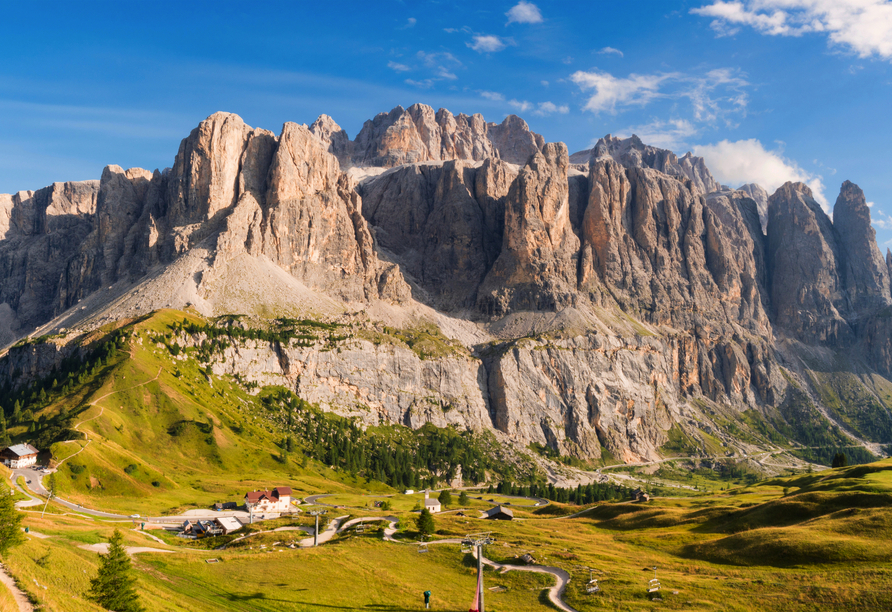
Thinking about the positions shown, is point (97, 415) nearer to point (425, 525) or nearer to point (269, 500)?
point (269, 500)

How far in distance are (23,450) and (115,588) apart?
274ft

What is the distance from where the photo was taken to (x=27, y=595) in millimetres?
37750

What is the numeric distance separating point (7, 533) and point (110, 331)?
534 feet

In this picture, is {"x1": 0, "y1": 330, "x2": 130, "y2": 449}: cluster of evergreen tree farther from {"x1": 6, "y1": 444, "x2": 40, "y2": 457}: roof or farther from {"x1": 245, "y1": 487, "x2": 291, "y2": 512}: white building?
{"x1": 245, "y1": 487, "x2": 291, "y2": 512}: white building

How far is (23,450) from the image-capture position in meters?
109

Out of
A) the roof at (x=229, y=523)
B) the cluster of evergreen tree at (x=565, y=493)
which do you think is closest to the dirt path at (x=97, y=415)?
the roof at (x=229, y=523)

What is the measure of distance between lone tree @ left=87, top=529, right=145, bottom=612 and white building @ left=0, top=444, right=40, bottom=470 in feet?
261

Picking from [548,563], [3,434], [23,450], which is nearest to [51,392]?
[3,434]

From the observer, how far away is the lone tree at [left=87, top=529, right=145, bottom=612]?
4216 centimetres

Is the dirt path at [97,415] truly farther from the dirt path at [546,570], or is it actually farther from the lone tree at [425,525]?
the lone tree at [425,525]

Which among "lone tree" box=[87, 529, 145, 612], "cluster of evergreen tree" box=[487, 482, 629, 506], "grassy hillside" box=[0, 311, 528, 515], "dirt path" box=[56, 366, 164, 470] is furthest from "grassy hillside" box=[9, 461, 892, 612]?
"cluster of evergreen tree" box=[487, 482, 629, 506]

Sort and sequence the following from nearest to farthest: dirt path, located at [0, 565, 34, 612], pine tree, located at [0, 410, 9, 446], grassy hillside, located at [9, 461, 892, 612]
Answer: dirt path, located at [0, 565, 34, 612], grassy hillside, located at [9, 461, 892, 612], pine tree, located at [0, 410, 9, 446]

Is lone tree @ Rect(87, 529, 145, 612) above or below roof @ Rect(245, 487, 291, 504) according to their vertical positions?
above

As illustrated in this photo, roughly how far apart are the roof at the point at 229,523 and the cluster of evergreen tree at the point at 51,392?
45.6 metres
